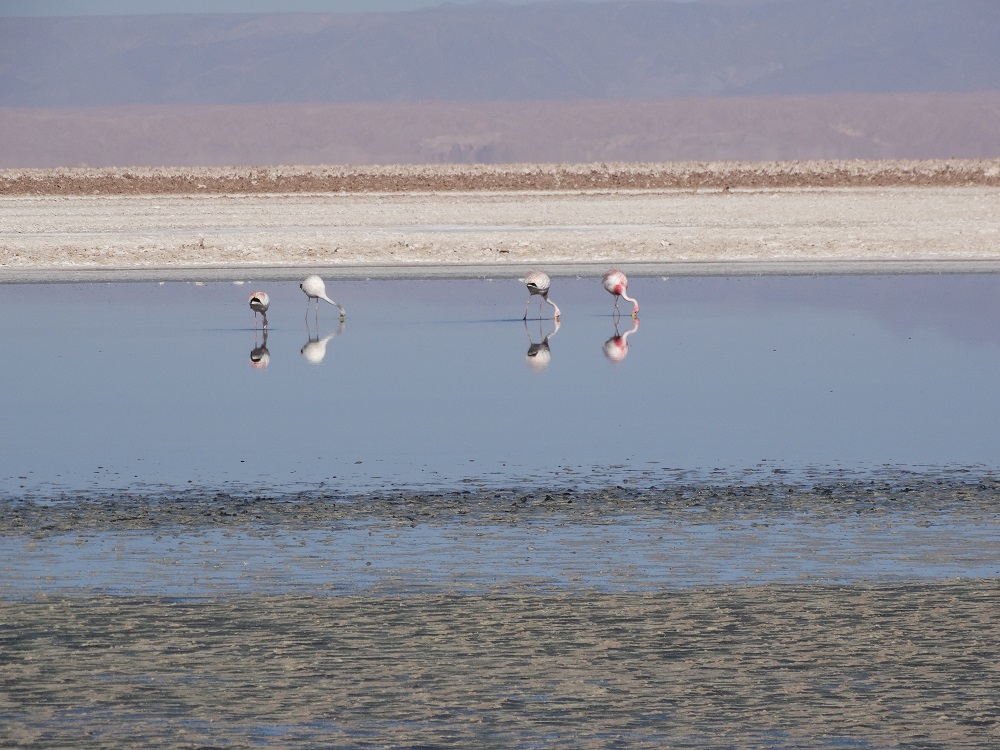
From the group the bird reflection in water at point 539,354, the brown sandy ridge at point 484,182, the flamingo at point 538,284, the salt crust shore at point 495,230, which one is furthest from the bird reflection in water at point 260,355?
the brown sandy ridge at point 484,182

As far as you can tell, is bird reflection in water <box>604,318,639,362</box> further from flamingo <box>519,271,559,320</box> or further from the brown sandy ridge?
the brown sandy ridge

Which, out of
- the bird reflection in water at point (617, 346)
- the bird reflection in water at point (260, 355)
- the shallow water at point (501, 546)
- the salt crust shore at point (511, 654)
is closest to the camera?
the salt crust shore at point (511, 654)

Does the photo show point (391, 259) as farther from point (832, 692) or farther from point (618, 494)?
point (832, 692)

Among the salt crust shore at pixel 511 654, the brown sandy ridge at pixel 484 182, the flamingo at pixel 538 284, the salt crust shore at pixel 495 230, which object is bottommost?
the salt crust shore at pixel 511 654

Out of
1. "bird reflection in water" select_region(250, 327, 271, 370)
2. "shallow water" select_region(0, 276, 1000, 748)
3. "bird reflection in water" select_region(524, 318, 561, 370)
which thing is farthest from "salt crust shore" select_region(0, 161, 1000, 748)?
"bird reflection in water" select_region(250, 327, 271, 370)

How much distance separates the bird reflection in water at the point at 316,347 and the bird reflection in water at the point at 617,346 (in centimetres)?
237

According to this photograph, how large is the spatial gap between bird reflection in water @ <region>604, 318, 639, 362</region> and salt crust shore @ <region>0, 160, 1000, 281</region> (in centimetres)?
825

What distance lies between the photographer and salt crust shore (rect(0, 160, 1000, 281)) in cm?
2697

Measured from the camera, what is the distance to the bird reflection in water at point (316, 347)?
1543 centimetres

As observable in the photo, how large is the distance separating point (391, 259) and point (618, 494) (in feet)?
63.4

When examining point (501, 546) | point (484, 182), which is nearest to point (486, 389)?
point (501, 546)

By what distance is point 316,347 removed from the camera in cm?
1628

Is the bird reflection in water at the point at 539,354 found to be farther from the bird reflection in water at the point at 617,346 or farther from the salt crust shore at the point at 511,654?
the salt crust shore at the point at 511,654

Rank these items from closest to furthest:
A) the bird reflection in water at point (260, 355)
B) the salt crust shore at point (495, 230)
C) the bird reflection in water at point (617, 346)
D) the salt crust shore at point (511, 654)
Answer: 1. the salt crust shore at point (511, 654)
2. the bird reflection in water at point (260, 355)
3. the bird reflection in water at point (617, 346)
4. the salt crust shore at point (495, 230)
